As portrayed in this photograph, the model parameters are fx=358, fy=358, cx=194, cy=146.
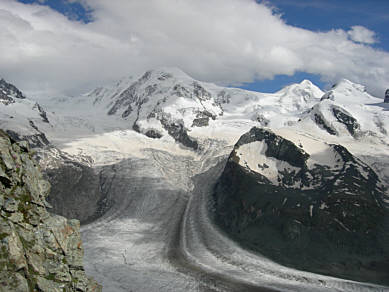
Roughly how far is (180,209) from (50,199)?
40.0 metres

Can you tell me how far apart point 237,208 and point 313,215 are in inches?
809

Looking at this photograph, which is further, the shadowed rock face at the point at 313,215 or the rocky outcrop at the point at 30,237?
the shadowed rock face at the point at 313,215

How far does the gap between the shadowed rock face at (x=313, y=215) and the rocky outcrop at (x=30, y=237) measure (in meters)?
52.8

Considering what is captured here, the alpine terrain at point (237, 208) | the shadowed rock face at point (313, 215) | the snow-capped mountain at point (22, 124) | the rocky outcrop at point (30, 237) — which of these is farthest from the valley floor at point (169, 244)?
the snow-capped mountain at point (22, 124)

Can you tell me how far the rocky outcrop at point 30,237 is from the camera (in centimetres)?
2028

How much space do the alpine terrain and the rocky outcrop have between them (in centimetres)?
22

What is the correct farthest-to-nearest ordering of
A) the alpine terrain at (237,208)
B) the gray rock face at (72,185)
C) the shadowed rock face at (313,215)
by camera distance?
the gray rock face at (72,185) < the shadowed rock face at (313,215) < the alpine terrain at (237,208)

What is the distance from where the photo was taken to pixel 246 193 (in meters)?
96.6

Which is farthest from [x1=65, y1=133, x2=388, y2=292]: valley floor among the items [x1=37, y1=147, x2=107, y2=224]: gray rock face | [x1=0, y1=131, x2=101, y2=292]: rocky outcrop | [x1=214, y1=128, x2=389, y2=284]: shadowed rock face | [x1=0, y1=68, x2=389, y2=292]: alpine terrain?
[x1=0, y1=131, x2=101, y2=292]: rocky outcrop

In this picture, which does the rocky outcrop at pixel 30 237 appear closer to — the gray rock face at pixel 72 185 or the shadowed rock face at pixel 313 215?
the shadowed rock face at pixel 313 215

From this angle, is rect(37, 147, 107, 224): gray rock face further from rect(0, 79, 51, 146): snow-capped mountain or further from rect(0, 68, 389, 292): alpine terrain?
rect(0, 79, 51, 146): snow-capped mountain

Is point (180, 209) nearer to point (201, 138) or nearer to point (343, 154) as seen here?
point (343, 154)

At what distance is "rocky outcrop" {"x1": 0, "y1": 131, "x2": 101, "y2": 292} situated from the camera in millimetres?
20281

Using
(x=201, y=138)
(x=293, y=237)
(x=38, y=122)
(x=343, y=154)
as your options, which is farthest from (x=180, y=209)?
(x=38, y=122)
